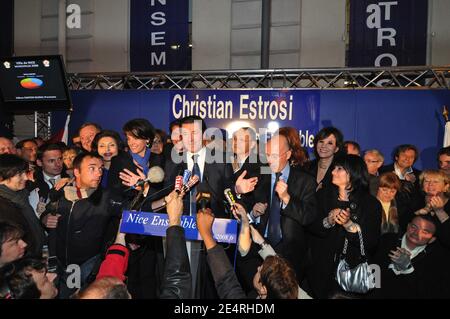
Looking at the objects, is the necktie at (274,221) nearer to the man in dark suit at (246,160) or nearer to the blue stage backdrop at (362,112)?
the man in dark suit at (246,160)

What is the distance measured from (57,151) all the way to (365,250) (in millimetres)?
3325

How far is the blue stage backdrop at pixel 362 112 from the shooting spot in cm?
711

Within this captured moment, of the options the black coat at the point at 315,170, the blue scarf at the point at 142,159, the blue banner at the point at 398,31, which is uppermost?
the blue banner at the point at 398,31

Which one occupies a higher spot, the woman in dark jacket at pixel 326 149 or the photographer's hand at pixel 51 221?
the woman in dark jacket at pixel 326 149

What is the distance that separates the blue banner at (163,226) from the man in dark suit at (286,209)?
641mm

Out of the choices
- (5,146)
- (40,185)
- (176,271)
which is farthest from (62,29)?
(176,271)

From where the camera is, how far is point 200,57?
10.6 metres

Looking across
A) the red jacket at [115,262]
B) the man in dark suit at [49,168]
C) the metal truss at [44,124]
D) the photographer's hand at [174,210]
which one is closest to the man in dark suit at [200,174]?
the red jacket at [115,262]

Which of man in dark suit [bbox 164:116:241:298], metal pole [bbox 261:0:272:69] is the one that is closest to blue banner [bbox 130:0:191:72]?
metal pole [bbox 261:0:272:69]

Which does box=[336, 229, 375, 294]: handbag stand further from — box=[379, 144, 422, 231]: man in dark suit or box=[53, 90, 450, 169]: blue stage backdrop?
box=[53, 90, 450, 169]: blue stage backdrop

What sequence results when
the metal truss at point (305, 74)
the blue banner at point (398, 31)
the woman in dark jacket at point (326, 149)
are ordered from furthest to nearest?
the blue banner at point (398, 31), the metal truss at point (305, 74), the woman in dark jacket at point (326, 149)

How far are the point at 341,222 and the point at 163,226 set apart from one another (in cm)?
118
